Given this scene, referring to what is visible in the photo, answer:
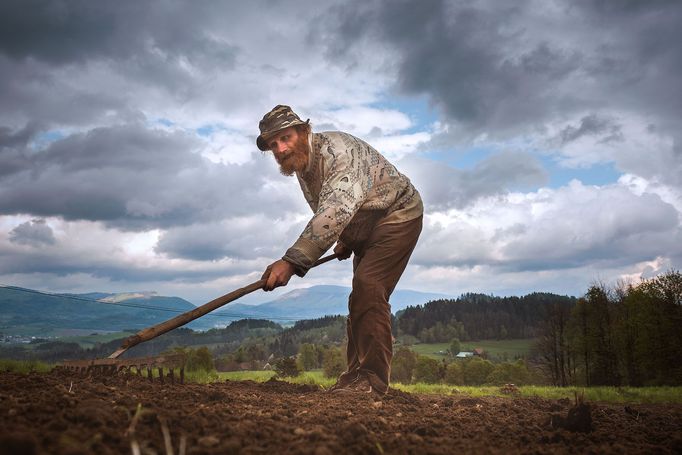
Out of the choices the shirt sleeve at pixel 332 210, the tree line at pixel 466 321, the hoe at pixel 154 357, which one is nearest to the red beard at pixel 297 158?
the shirt sleeve at pixel 332 210

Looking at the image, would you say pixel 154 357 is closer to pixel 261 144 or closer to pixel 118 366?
pixel 118 366

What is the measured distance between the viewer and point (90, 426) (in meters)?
2.44

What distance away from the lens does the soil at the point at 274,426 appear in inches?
89.1

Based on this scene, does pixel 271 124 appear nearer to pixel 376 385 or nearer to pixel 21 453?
pixel 376 385

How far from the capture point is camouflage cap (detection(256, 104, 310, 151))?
532 cm

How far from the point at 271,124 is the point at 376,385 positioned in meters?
3.09

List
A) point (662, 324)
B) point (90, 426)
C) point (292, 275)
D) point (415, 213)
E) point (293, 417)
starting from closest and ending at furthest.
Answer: point (90, 426)
point (293, 417)
point (292, 275)
point (415, 213)
point (662, 324)

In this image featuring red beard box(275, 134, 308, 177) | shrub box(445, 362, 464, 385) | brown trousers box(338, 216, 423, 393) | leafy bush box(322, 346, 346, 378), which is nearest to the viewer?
brown trousers box(338, 216, 423, 393)

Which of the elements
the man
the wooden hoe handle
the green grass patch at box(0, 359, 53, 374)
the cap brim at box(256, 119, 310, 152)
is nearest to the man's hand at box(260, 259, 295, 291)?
the wooden hoe handle

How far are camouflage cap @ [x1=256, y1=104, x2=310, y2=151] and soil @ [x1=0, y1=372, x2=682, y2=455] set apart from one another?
2764mm

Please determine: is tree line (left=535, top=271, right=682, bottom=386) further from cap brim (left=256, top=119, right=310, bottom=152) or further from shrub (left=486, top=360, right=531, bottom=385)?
cap brim (left=256, top=119, right=310, bottom=152)

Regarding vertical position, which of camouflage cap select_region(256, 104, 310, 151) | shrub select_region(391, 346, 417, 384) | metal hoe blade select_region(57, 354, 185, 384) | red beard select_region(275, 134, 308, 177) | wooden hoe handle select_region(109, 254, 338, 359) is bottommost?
shrub select_region(391, 346, 417, 384)

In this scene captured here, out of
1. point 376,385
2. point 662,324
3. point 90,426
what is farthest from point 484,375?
point 90,426

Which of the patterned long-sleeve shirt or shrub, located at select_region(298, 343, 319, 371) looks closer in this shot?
the patterned long-sleeve shirt
